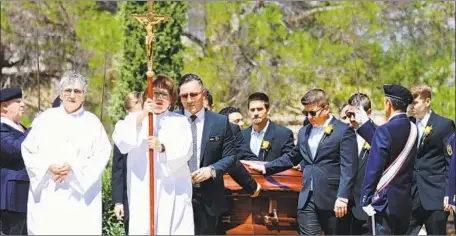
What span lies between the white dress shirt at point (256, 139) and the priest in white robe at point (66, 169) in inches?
82.7

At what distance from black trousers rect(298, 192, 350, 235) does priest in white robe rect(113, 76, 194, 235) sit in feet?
4.22

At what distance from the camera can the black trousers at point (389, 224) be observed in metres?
11.1

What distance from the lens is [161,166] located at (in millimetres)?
10367

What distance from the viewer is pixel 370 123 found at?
11430mm

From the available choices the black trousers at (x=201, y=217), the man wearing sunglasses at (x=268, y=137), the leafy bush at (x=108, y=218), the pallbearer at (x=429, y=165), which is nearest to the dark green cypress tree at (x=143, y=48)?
the leafy bush at (x=108, y=218)

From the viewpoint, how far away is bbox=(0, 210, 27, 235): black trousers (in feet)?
38.2

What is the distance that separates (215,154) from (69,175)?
4.53ft

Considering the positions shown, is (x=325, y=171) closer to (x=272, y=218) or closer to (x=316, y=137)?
(x=316, y=137)

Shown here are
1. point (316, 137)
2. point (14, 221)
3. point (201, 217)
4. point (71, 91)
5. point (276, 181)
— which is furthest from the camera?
point (276, 181)

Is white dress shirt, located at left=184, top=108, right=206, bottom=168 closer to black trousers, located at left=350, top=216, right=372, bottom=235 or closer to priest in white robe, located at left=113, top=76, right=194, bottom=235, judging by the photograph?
priest in white robe, located at left=113, top=76, right=194, bottom=235

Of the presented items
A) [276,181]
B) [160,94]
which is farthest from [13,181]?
[276,181]

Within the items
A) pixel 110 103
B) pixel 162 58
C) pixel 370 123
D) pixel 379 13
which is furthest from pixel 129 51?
pixel 370 123

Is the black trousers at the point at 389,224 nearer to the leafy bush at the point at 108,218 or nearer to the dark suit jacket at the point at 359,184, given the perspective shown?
the dark suit jacket at the point at 359,184

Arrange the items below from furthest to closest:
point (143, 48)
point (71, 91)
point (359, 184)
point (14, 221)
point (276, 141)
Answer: point (143, 48) < point (276, 141) < point (359, 184) < point (14, 221) < point (71, 91)
